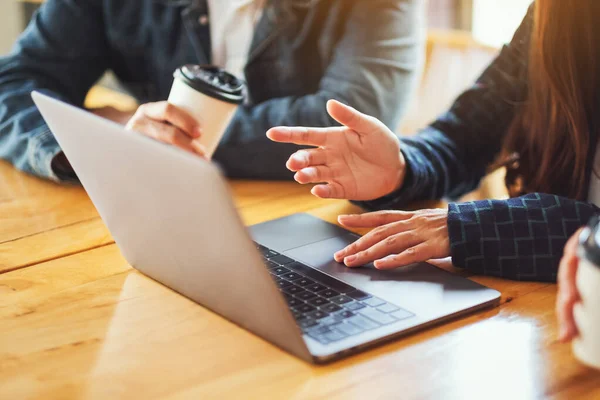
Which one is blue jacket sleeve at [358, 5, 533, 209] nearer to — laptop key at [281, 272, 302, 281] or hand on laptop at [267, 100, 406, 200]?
hand on laptop at [267, 100, 406, 200]

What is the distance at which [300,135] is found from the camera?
0.93 m

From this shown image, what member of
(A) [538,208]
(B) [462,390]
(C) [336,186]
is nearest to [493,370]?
(B) [462,390]

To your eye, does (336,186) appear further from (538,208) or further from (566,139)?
(566,139)

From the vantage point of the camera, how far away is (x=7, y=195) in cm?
118

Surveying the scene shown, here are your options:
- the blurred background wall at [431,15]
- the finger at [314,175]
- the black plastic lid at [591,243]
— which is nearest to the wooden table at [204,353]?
the black plastic lid at [591,243]

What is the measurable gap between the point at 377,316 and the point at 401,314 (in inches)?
1.0

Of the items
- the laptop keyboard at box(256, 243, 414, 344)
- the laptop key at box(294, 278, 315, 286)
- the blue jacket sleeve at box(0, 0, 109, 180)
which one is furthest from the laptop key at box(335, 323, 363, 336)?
the blue jacket sleeve at box(0, 0, 109, 180)

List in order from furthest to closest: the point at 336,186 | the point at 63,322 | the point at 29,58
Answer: the point at 29,58, the point at 336,186, the point at 63,322

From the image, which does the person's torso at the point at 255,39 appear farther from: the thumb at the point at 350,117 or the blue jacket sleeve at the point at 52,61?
the thumb at the point at 350,117

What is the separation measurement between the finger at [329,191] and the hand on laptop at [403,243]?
9cm

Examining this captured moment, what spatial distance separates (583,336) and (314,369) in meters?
0.22

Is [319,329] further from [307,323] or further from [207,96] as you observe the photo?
[207,96]

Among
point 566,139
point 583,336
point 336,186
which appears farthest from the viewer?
point 566,139

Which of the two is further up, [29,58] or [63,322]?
[29,58]
